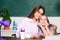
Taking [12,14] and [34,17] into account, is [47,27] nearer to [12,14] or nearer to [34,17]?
[34,17]

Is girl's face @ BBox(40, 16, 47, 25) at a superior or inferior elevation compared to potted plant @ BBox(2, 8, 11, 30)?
inferior

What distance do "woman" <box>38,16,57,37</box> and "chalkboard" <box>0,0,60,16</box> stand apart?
4.1 inches

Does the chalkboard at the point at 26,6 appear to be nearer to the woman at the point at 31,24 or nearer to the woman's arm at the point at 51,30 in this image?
the woman at the point at 31,24

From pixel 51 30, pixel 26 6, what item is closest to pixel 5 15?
pixel 26 6

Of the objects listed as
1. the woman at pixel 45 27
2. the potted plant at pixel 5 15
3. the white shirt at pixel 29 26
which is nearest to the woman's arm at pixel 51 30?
the woman at pixel 45 27

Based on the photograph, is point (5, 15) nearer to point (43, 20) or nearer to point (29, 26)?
point (29, 26)

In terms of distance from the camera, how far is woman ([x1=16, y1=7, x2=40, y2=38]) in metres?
2.33

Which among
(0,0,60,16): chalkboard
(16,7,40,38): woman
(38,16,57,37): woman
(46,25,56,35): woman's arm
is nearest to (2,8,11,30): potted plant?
(0,0,60,16): chalkboard

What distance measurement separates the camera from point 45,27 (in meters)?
2.36

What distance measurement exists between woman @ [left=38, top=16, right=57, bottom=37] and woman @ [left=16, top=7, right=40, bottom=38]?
0.07 meters

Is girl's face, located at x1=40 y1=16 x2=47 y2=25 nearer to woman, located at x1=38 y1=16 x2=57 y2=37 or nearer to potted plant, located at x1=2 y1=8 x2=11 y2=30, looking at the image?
woman, located at x1=38 y1=16 x2=57 y2=37

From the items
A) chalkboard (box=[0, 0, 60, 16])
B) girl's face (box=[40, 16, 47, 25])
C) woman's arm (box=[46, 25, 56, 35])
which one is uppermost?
chalkboard (box=[0, 0, 60, 16])

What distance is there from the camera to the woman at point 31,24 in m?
2.33

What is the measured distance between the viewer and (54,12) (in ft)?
7.77
